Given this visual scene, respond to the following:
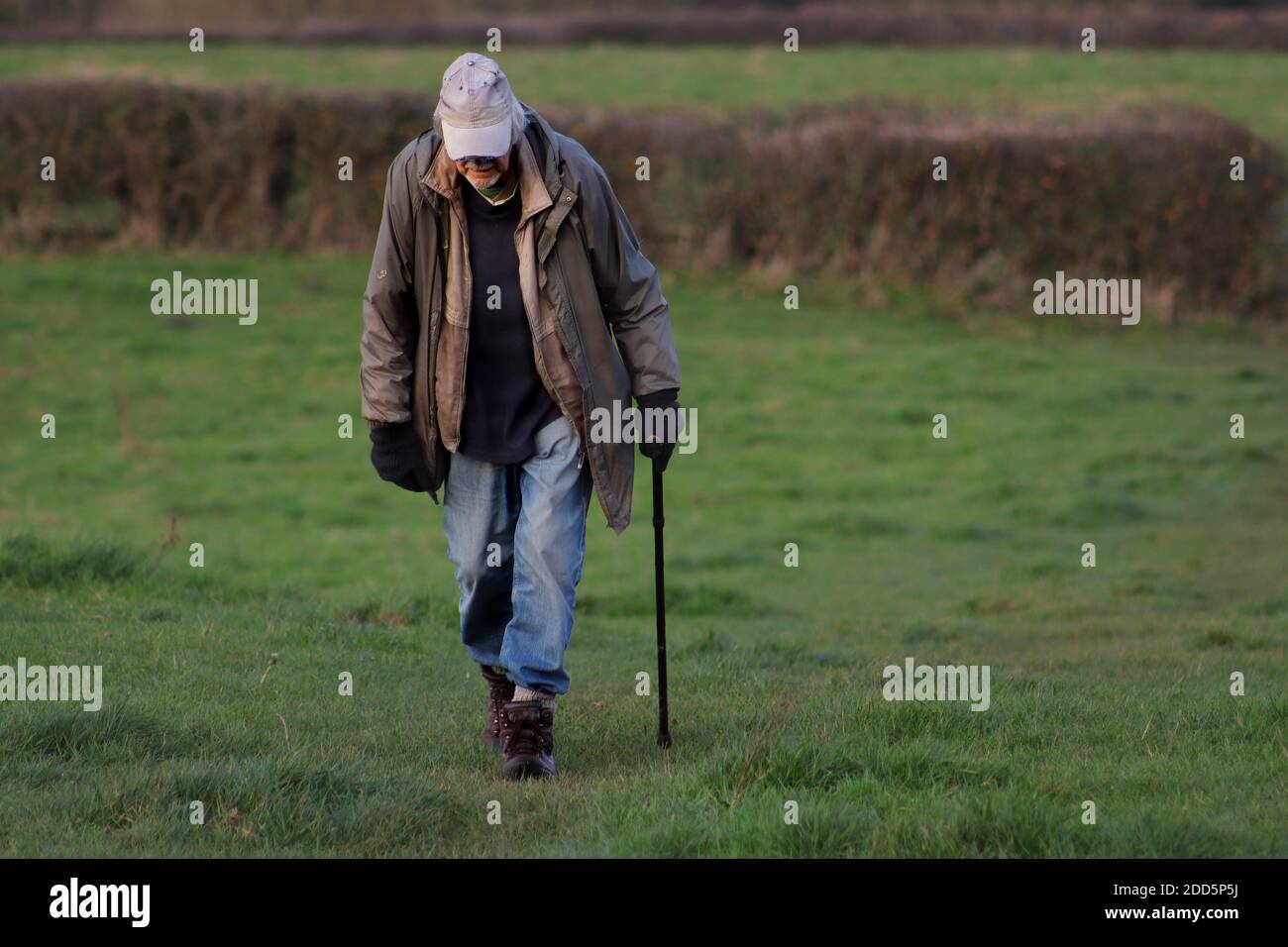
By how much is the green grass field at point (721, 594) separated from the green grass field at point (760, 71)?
711cm

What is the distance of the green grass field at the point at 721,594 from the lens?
17.5 ft

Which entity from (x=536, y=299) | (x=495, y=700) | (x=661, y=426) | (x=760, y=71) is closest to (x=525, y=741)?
(x=495, y=700)

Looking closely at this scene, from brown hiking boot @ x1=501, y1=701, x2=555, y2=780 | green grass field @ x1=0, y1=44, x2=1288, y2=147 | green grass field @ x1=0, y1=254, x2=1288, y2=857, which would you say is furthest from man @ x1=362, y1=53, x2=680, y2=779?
green grass field @ x1=0, y1=44, x2=1288, y2=147

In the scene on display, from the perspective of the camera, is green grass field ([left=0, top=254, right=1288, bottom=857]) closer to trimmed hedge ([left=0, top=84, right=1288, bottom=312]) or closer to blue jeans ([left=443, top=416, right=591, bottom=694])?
blue jeans ([left=443, top=416, right=591, bottom=694])

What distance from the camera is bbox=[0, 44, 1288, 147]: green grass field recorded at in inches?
1117

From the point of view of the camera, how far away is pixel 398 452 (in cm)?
617

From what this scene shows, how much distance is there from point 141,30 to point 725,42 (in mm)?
12925

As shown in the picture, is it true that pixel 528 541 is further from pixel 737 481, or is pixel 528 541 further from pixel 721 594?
pixel 737 481

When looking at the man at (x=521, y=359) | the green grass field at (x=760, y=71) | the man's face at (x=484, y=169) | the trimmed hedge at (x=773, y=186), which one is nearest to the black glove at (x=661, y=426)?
the man at (x=521, y=359)

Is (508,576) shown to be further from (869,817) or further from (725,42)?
(725,42)

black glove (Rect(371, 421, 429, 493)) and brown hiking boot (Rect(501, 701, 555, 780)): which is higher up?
black glove (Rect(371, 421, 429, 493))

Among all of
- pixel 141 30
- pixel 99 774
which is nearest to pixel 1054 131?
pixel 99 774

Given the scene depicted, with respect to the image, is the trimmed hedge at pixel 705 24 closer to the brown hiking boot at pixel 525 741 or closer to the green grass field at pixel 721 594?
the green grass field at pixel 721 594

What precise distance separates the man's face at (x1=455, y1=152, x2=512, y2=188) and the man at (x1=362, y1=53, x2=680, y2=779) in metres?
0.08
